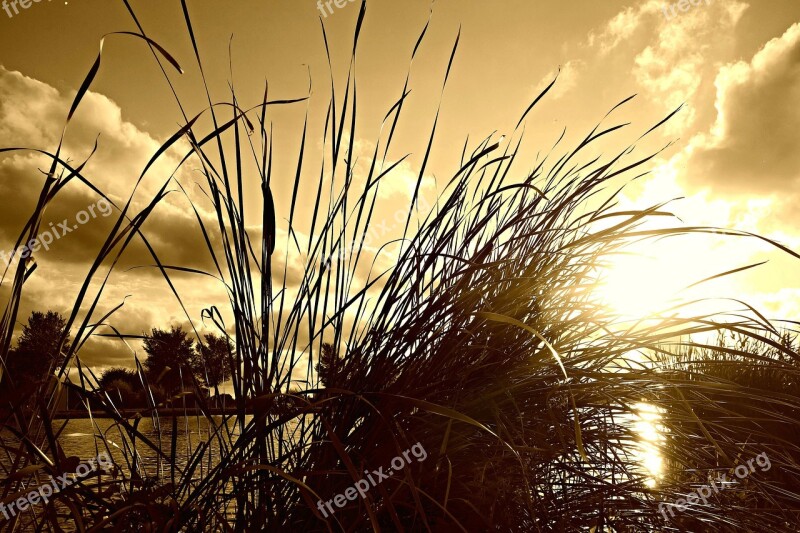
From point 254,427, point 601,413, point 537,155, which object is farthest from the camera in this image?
point 537,155

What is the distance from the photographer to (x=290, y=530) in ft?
2.67

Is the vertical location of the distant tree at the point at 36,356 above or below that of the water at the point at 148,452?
above

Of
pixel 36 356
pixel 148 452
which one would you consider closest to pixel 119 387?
pixel 36 356

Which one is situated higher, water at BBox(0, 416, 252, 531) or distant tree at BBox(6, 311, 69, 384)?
distant tree at BBox(6, 311, 69, 384)

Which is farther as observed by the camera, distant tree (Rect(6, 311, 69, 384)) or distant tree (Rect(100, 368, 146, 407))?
distant tree (Rect(100, 368, 146, 407))

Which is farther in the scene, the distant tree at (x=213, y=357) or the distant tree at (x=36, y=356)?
the distant tree at (x=213, y=357)

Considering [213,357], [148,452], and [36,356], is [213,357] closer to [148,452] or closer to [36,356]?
[36,356]

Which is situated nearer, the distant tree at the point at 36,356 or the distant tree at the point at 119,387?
the distant tree at the point at 36,356

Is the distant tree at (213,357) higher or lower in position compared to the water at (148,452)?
higher

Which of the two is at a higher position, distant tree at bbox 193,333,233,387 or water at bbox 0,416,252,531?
distant tree at bbox 193,333,233,387

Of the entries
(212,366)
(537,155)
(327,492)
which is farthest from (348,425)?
(537,155)

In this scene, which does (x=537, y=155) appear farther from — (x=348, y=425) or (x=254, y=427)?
(x=254, y=427)

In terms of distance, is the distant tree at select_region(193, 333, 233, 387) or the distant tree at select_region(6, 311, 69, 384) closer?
the distant tree at select_region(6, 311, 69, 384)

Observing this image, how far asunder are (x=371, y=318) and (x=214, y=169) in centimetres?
39
